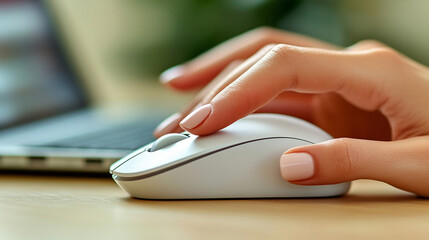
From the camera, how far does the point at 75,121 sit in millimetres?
1252

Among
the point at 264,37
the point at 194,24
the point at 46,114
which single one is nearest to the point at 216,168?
the point at 264,37

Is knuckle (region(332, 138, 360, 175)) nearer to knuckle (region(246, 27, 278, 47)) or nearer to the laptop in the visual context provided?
the laptop

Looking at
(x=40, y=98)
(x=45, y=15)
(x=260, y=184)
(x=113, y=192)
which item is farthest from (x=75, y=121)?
(x=260, y=184)

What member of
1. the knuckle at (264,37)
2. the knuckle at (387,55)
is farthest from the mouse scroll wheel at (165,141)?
the knuckle at (264,37)

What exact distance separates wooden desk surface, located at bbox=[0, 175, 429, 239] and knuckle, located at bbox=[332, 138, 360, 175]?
0.11 ft

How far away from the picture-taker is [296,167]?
0.54 metres

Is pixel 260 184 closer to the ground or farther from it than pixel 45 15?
closer to the ground

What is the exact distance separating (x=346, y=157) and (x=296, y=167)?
5 cm

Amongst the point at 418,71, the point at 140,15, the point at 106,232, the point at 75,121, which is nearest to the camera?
the point at 106,232

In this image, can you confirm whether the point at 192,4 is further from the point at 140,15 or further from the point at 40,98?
the point at 40,98

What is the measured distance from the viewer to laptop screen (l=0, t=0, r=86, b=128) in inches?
45.8

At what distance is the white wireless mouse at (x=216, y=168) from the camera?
542 mm

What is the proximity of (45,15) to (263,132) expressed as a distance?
1.07 meters

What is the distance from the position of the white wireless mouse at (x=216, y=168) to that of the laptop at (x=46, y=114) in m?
0.15
